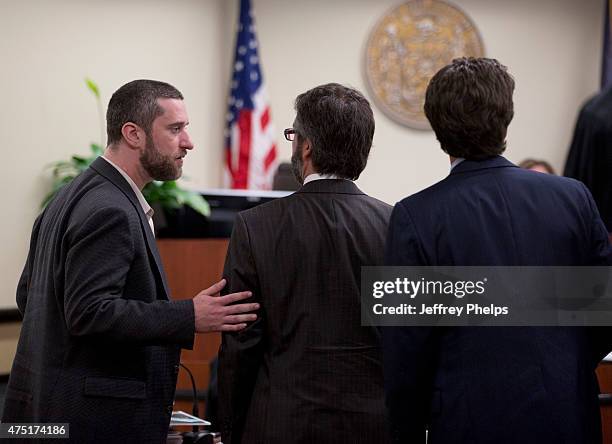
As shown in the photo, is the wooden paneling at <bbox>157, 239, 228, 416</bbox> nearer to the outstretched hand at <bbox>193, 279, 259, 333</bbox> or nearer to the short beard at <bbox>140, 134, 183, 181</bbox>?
the short beard at <bbox>140, 134, 183, 181</bbox>

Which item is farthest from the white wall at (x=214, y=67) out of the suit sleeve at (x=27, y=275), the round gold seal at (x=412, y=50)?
the suit sleeve at (x=27, y=275)

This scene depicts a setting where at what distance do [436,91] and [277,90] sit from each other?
18.4 ft

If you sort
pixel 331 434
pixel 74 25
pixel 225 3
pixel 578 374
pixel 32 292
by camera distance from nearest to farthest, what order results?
pixel 578 374
pixel 331 434
pixel 32 292
pixel 74 25
pixel 225 3

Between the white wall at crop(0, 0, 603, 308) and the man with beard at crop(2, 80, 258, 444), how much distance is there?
134 inches

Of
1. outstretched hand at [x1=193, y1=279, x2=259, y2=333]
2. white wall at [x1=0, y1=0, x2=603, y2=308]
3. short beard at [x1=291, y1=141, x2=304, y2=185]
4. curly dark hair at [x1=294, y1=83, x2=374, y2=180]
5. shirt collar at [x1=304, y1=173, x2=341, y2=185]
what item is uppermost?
white wall at [x1=0, y1=0, x2=603, y2=308]

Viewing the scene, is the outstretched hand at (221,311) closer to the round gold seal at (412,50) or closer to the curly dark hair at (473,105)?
the curly dark hair at (473,105)

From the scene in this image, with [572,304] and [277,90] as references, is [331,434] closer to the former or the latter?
[572,304]

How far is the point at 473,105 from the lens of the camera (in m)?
→ 1.92

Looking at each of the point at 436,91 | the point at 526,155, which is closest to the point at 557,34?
the point at 526,155

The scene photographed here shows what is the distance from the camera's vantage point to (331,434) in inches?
82.0

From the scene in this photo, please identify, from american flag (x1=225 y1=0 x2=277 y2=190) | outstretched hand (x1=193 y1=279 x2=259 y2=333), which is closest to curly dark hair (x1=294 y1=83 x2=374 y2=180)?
outstretched hand (x1=193 y1=279 x2=259 y2=333)

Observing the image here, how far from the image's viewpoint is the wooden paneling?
461cm

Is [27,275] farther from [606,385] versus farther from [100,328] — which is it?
[606,385]

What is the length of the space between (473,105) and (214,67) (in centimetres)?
552
